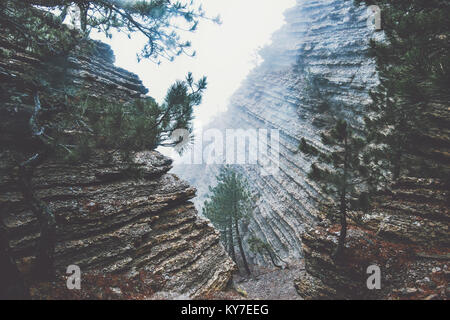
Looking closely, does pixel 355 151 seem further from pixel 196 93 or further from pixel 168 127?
pixel 168 127

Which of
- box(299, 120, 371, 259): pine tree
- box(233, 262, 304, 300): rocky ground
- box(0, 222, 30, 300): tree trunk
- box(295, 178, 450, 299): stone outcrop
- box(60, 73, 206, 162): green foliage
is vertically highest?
box(60, 73, 206, 162): green foliage

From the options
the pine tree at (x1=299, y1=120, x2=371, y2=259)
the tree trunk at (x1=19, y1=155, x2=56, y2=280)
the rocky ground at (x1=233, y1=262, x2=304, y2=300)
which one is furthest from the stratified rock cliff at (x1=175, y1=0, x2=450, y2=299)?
the tree trunk at (x1=19, y1=155, x2=56, y2=280)

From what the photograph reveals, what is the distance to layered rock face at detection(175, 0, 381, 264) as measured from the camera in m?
20.5

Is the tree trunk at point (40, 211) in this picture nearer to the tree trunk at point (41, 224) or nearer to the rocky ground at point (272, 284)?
the tree trunk at point (41, 224)

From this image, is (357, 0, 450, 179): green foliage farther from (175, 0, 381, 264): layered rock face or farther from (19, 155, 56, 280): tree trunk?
(19, 155, 56, 280): tree trunk

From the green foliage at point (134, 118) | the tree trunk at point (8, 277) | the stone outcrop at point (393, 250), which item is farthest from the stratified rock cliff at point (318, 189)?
the tree trunk at point (8, 277)

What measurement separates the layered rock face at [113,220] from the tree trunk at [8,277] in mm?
1121

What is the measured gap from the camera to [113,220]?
7312 millimetres

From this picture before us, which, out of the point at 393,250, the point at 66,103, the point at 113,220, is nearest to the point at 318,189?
the point at 393,250

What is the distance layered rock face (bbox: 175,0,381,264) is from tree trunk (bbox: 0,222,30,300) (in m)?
18.2

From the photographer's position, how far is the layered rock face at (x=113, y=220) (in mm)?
5969

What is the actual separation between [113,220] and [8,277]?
3.24 m
